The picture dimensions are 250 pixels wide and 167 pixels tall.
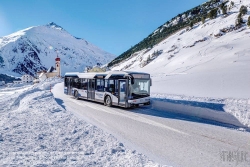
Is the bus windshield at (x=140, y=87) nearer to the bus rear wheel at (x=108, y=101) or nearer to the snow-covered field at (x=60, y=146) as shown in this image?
the bus rear wheel at (x=108, y=101)

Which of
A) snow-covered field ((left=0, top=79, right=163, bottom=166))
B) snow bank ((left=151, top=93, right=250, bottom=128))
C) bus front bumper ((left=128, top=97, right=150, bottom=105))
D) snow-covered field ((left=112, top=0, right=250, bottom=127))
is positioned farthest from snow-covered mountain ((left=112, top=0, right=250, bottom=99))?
snow-covered field ((left=0, top=79, right=163, bottom=166))

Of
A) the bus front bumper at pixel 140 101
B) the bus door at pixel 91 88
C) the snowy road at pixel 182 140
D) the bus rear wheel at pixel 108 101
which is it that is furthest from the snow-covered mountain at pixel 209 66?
the snowy road at pixel 182 140

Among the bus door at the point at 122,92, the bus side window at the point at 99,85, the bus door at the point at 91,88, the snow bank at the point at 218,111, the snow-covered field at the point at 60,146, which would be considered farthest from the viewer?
the bus door at the point at 91,88

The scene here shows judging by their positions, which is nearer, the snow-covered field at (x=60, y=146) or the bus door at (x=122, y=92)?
the snow-covered field at (x=60, y=146)

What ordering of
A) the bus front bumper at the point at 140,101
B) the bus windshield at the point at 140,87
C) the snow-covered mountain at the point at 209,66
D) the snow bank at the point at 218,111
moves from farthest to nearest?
the snow-covered mountain at the point at 209,66 < the bus windshield at the point at 140,87 < the bus front bumper at the point at 140,101 < the snow bank at the point at 218,111

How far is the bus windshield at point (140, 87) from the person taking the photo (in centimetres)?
1371

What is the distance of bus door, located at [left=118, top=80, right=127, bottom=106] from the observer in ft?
45.4

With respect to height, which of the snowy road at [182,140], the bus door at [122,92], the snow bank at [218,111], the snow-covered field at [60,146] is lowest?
the snowy road at [182,140]

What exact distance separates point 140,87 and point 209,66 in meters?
28.2

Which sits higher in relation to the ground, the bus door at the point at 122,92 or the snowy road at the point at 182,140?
the bus door at the point at 122,92

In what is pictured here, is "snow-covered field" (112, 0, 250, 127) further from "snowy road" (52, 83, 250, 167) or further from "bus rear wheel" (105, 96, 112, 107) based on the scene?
"bus rear wheel" (105, 96, 112, 107)

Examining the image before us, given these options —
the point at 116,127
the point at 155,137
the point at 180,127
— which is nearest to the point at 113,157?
the point at 155,137

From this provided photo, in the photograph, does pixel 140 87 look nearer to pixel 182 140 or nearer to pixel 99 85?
pixel 99 85

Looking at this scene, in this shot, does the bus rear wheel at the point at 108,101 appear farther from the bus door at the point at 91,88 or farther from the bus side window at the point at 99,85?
the bus door at the point at 91,88
